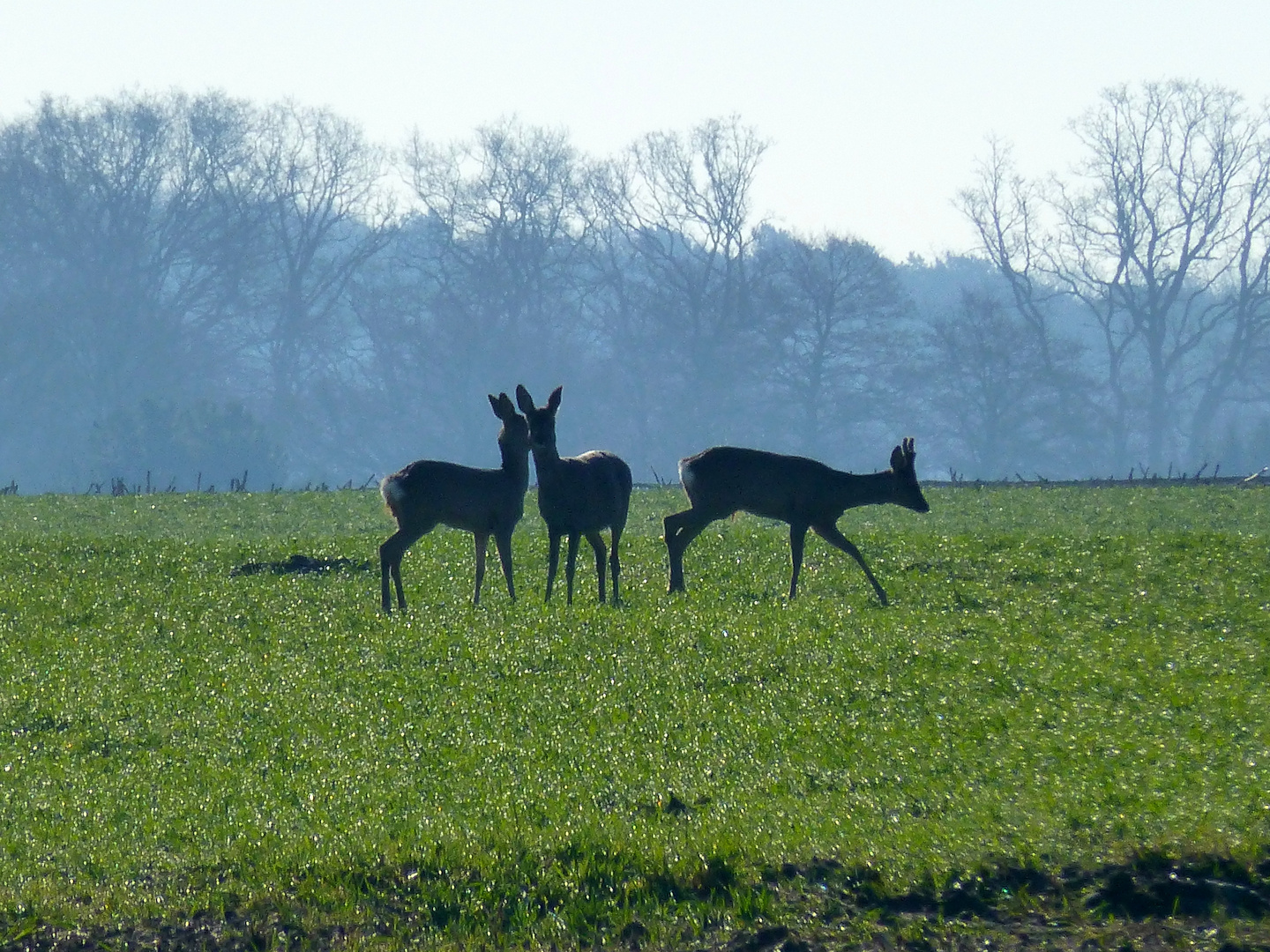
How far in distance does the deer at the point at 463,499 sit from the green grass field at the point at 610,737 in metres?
0.58

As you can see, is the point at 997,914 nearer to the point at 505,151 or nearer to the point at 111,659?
the point at 111,659

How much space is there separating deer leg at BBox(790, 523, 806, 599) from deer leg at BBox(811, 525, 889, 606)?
7.8 inches

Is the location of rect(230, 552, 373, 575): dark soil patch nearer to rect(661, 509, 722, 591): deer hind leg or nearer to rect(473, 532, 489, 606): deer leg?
rect(473, 532, 489, 606): deer leg

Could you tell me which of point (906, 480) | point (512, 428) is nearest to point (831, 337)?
point (906, 480)

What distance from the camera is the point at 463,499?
1634 centimetres

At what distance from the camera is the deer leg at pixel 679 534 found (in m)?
17.3

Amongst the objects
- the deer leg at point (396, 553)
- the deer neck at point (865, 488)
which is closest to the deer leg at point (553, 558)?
the deer leg at point (396, 553)

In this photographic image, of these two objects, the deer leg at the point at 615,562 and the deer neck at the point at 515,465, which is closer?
the deer leg at the point at 615,562

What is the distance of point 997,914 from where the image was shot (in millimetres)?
7324

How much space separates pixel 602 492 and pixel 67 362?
65.9m

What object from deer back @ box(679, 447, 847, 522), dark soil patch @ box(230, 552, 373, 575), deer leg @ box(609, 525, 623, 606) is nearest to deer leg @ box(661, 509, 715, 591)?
deer back @ box(679, 447, 847, 522)

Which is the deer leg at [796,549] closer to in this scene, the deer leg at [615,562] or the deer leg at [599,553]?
the deer leg at [615,562]

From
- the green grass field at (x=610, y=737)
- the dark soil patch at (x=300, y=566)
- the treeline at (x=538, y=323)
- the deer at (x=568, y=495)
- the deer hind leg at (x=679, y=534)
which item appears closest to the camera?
the green grass field at (x=610, y=737)

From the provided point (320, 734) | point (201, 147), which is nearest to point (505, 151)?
point (201, 147)
